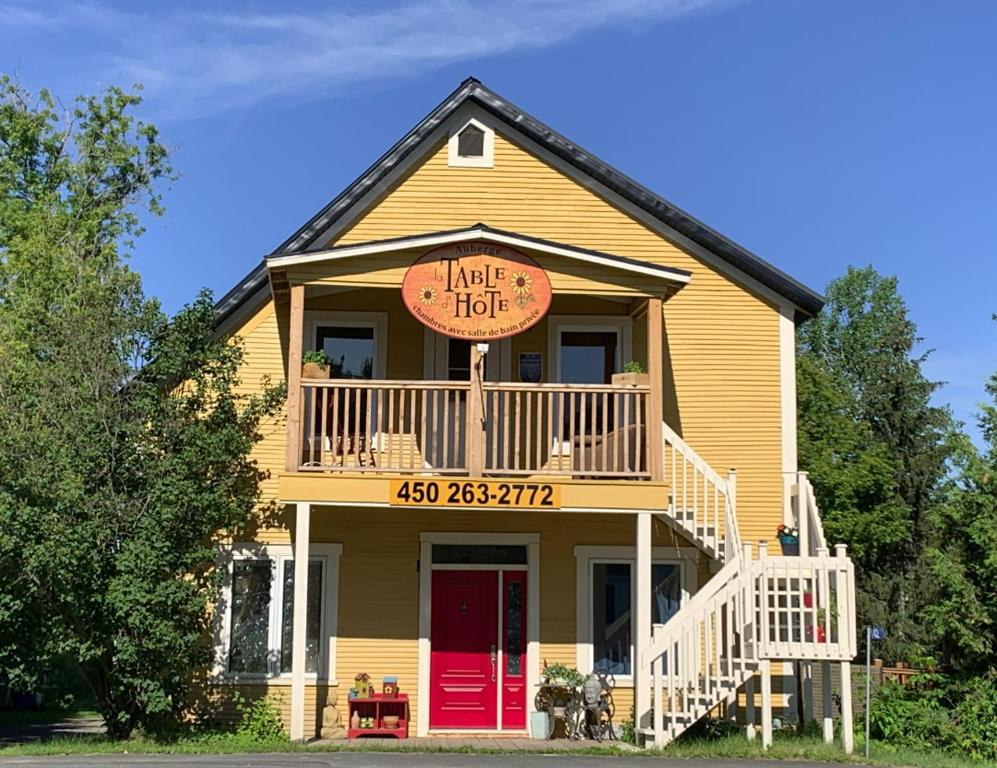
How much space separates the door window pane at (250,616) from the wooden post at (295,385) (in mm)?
2594

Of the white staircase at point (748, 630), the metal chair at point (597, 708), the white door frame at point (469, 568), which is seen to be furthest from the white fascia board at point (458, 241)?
the metal chair at point (597, 708)

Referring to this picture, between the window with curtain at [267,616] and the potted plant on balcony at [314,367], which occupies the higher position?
the potted plant on balcony at [314,367]

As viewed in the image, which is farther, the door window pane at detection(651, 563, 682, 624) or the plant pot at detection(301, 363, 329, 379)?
the door window pane at detection(651, 563, 682, 624)

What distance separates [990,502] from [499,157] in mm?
8613

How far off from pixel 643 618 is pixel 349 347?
5.90m

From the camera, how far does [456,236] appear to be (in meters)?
14.0

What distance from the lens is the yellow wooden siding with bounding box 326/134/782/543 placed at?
16.2 metres

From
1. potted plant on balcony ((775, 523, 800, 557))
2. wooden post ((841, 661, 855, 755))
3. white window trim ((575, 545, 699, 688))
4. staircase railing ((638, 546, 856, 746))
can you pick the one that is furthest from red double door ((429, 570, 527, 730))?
wooden post ((841, 661, 855, 755))

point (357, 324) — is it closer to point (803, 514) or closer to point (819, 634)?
point (803, 514)

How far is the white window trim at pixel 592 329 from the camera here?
53.1ft

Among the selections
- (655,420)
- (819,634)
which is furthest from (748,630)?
(655,420)

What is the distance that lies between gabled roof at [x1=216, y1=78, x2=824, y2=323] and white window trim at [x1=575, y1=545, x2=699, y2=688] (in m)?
4.15

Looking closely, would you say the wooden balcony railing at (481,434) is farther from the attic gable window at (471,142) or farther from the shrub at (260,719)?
the attic gable window at (471,142)

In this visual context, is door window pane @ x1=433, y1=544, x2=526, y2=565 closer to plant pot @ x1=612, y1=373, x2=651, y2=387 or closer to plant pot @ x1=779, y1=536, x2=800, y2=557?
plant pot @ x1=612, y1=373, x2=651, y2=387
